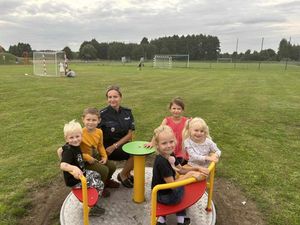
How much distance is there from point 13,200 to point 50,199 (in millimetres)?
515

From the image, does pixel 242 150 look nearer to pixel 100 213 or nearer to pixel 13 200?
pixel 100 213

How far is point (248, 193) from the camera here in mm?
4871

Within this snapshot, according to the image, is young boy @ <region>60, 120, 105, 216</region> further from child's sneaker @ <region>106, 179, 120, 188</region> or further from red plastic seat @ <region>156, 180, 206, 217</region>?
red plastic seat @ <region>156, 180, 206, 217</region>

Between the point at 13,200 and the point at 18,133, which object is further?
the point at 18,133

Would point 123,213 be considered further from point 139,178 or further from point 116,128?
point 116,128

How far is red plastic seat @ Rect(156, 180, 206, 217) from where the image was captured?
133 inches

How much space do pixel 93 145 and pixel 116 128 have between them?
23.4 inches

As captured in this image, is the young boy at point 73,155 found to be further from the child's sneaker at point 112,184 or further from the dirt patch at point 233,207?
the dirt patch at point 233,207

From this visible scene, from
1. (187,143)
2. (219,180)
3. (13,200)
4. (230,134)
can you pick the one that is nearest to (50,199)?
(13,200)

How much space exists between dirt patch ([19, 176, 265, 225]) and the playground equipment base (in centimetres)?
15

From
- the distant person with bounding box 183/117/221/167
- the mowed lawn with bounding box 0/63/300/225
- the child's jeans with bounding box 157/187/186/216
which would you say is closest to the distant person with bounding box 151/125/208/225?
the child's jeans with bounding box 157/187/186/216

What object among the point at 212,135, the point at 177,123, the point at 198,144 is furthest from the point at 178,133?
the point at 212,135

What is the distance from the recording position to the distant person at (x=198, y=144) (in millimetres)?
4176

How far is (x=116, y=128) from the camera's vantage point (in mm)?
4762
